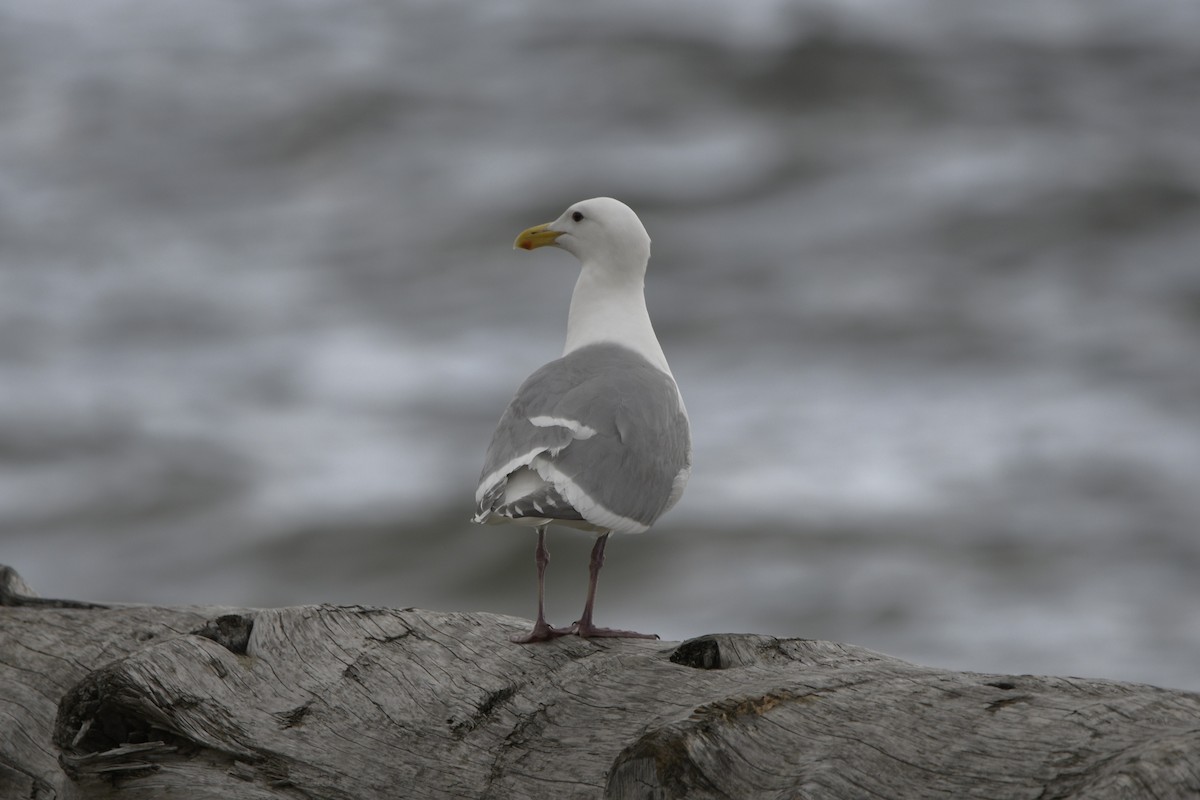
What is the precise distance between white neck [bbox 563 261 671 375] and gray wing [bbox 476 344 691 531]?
314 mm

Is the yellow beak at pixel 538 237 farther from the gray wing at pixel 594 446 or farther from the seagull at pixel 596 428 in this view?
the gray wing at pixel 594 446

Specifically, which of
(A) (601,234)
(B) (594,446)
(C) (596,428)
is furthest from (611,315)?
(B) (594,446)

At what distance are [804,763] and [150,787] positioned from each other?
2.00 meters

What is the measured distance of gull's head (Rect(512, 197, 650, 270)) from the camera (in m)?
6.78

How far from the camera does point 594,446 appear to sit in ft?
18.1

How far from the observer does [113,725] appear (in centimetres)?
457

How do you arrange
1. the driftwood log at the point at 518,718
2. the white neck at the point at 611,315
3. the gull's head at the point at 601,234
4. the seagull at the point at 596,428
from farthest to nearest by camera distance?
the gull's head at the point at 601,234 < the white neck at the point at 611,315 < the seagull at the point at 596,428 < the driftwood log at the point at 518,718

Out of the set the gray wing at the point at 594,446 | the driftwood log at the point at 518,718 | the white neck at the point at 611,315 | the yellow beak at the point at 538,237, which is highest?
the yellow beak at the point at 538,237

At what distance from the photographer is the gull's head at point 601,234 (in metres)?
6.78

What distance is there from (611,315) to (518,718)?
2.55 metres

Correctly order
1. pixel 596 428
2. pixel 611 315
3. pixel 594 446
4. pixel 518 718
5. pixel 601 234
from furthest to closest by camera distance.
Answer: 1. pixel 601 234
2. pixel 611 315
3. pixel 596 428
4. pixel 594 446
5. pixel 518 718

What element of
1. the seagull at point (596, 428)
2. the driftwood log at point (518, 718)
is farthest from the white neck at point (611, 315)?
the driftwood log at point (518, 718)

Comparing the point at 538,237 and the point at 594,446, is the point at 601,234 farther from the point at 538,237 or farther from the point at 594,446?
the point at 594,446

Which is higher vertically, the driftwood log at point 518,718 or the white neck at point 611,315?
the white neck at point 611,315
